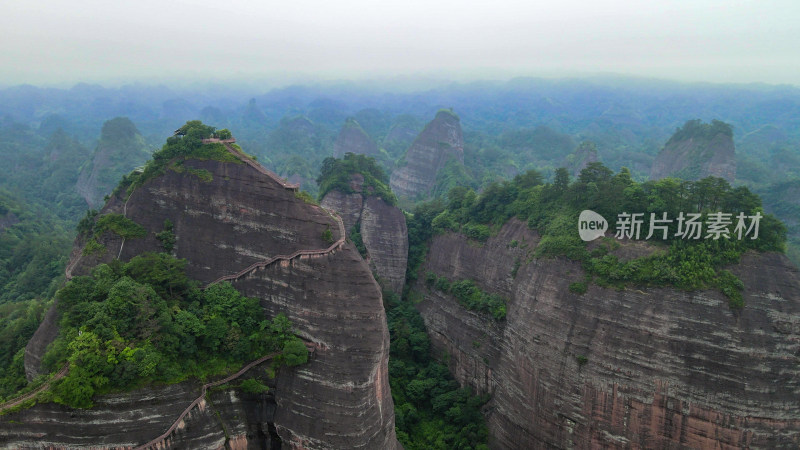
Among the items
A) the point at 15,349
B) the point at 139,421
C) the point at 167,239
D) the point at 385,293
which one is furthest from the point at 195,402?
the point at 385,293

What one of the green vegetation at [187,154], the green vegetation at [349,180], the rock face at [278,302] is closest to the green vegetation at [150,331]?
the rock face at [278,302]

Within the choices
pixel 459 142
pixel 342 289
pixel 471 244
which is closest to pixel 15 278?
pixel 342 289

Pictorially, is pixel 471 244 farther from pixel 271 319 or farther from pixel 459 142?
pixel 459 142

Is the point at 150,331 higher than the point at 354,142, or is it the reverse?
the point at 354,142

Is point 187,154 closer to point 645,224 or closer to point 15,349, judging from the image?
point 15,349

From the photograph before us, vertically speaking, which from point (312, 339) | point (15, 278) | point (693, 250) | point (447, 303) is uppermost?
point (693, 250)
